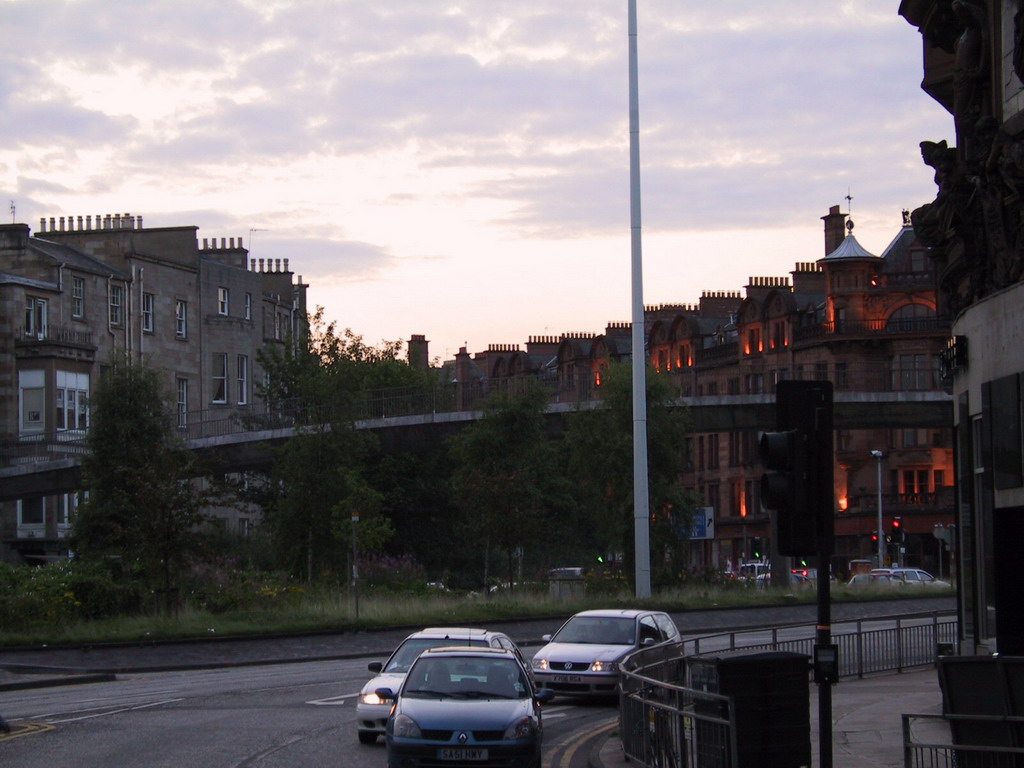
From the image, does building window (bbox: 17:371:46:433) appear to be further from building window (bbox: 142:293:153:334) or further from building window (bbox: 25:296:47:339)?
building window (bbox: 142:293:153:334)

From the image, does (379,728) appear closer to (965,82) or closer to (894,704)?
(894,704)

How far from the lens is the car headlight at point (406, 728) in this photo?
15236 mm

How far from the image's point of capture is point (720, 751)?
43.2 ft

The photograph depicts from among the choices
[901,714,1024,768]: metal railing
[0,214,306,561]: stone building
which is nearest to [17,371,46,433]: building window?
[0,214,306,561]: stone building

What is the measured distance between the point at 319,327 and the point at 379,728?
2261 inches

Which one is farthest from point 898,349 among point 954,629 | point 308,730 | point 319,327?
point 308,730

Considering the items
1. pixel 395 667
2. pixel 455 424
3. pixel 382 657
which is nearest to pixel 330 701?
pixel 395 667

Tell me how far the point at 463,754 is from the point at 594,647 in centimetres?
926

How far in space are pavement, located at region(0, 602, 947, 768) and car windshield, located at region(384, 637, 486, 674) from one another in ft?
7.53

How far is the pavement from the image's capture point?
55.9 ft

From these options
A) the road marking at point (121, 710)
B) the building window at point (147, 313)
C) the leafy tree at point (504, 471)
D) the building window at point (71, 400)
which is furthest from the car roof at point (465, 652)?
the building window at point (147, 313)

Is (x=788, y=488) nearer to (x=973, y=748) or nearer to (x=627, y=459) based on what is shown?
(x=973, y=748)

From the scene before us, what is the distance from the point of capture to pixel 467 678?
16.4 m

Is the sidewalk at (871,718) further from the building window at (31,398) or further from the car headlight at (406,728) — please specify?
the building window at (31,398)
